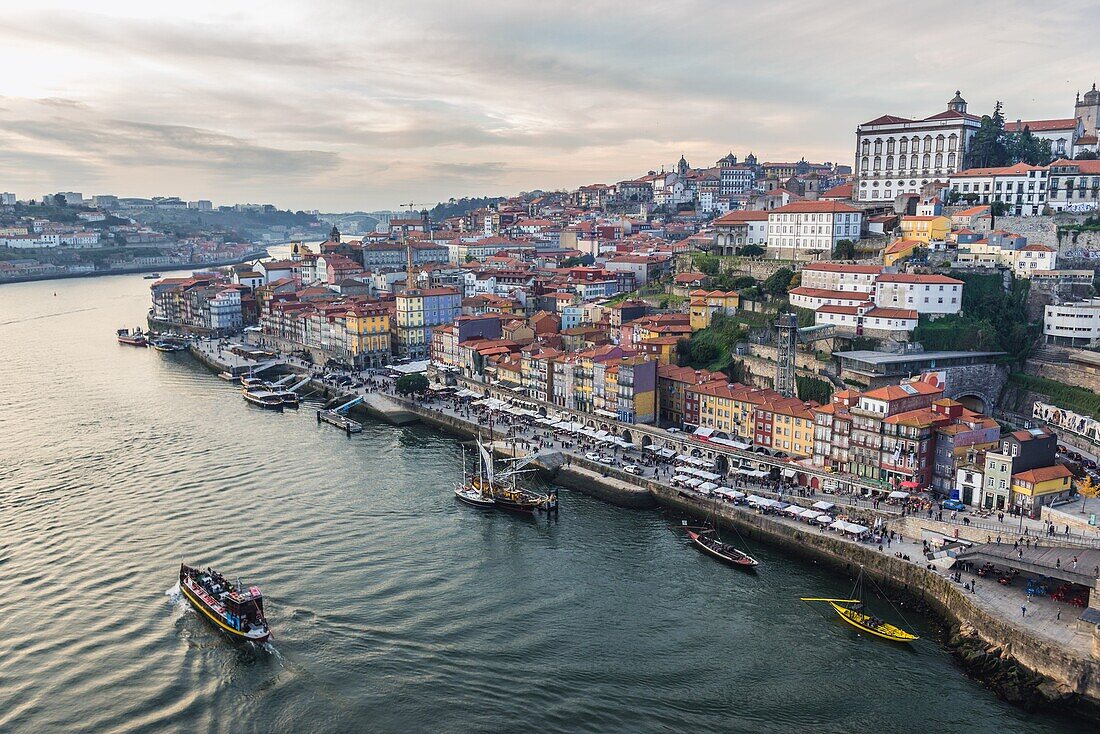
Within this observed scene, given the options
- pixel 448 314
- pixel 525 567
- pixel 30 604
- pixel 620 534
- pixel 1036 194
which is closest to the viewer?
pixel 30 604

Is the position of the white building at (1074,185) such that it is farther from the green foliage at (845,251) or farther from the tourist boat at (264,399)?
the tourist boat at (264,399)

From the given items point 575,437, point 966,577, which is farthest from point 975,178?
point 966,577

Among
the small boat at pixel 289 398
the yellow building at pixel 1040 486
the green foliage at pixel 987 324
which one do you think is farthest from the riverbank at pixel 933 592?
the small boat at pixel 289 398

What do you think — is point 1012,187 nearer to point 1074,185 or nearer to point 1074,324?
point 1074,185

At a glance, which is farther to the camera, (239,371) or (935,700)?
(239,371)

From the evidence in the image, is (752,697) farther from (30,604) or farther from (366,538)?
(30,604)

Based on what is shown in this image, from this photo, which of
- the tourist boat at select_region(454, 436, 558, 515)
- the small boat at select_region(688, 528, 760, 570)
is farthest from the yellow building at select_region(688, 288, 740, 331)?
the small boat at select_region(688, 528, 760, 570)

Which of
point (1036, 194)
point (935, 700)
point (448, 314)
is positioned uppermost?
point (1036, 194)

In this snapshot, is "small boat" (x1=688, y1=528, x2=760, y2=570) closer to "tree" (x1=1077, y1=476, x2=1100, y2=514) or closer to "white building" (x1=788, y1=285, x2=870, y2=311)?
"tree" (x1=1077, y1=476, x2=1100, y2=514)
